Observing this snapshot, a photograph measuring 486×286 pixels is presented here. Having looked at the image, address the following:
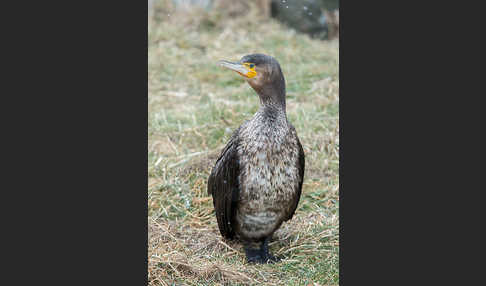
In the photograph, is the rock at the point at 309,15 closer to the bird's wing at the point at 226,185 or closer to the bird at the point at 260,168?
the bird at the point at 260,168

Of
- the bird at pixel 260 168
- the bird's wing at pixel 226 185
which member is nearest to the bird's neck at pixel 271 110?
the bird at pixel 260 168

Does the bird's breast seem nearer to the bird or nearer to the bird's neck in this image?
the bird

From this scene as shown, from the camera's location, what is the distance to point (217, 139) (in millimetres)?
5008

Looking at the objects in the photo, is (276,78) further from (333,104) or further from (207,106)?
(207,106)

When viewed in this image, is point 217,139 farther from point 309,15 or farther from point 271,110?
point 271,110

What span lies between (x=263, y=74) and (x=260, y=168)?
618 mm

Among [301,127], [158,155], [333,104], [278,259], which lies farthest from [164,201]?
[333,104]

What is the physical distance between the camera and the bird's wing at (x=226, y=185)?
3604 millimetres

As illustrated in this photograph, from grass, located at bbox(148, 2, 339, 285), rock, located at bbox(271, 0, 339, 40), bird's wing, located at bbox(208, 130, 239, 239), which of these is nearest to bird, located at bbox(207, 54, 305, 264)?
bird's wing, located at bbox(208, 130, 239, 239)

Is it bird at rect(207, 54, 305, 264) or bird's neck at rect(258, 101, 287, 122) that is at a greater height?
bird's neck at rect(258, 101, 287, 122)

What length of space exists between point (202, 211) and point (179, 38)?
2.43 m

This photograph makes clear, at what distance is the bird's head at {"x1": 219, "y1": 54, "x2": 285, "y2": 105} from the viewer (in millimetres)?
3379

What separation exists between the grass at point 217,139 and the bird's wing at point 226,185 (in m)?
0.25

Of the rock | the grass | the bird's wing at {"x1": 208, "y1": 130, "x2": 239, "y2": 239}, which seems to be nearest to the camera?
the grass
